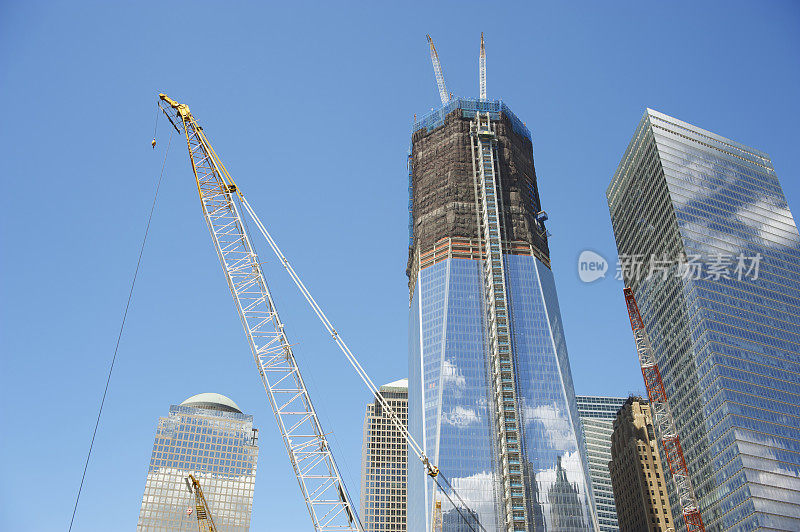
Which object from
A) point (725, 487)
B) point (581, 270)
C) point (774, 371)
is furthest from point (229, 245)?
point (774, 371)

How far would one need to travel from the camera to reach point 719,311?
644ft

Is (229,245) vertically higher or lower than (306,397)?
higher

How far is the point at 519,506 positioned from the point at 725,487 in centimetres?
4715

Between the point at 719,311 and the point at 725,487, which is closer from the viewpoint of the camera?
the point at 725,487

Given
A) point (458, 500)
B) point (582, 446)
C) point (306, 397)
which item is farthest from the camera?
point (582, 446)

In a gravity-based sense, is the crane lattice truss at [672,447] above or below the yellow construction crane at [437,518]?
above

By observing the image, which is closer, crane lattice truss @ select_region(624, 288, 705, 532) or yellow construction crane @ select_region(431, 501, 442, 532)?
yellow construction crane @ select_region(431, 501, 442, 532)

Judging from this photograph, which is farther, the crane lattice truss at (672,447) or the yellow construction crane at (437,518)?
the crane lattice truss at (672,447)

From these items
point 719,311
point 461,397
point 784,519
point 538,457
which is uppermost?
point 719,311

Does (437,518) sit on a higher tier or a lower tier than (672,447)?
lower

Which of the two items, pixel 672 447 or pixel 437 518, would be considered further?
pixel 672 447

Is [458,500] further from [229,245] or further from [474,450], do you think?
[229,245]

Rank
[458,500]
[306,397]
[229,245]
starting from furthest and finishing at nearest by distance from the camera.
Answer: [458,500] < [229,245] < [306,397]

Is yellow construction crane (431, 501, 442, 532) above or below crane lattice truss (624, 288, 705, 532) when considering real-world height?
below
